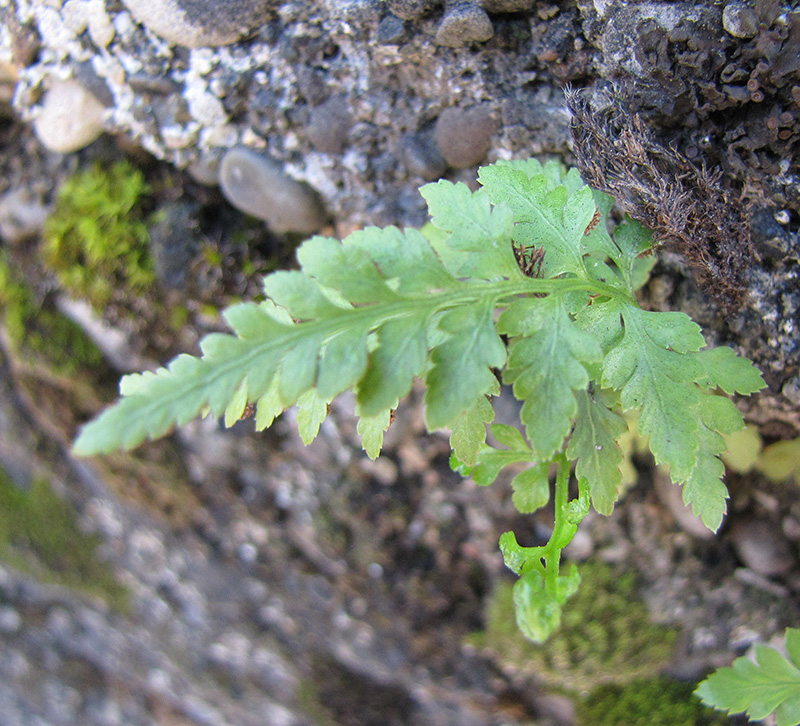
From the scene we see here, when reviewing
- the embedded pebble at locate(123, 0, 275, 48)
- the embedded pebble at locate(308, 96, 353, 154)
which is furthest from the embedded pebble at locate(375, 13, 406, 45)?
the embedded pebble at locate(123, 0, 275, 48)

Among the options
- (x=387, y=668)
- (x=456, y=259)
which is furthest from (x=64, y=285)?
(x=387, y=668)

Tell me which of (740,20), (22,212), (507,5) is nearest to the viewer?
(740,20)

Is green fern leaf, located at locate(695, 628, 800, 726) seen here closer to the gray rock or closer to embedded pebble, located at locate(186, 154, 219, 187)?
embedded pebble, located at locate(186, 154, 219, 187)

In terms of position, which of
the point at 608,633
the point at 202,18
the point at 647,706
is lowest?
the point at 647,706

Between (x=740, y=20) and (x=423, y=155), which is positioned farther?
(x=423, y=155)

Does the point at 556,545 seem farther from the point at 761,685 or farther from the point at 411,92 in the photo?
the point at 411,92

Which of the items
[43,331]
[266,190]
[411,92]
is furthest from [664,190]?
[43,331]
